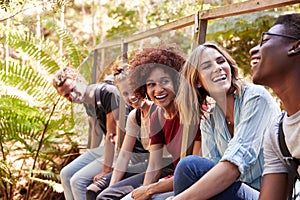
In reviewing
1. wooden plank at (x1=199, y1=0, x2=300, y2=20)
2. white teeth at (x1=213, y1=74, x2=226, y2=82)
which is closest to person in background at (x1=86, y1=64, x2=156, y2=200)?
wooden plank at (x1=199, y1=0, x2=300, y2=20)

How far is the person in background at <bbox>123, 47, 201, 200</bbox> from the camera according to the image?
2827mm

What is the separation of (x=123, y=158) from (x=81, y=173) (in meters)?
0.52

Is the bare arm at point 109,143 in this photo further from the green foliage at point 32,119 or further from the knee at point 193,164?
the knee at point 193,164

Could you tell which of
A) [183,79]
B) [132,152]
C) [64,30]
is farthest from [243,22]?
[183,79]

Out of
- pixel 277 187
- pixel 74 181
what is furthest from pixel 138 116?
pixel 277 187

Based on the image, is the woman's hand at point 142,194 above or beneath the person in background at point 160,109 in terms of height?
beneath

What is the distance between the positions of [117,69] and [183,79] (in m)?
1.15

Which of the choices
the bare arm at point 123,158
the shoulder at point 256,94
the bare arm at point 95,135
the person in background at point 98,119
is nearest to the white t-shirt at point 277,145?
the shoulder at point 256,94

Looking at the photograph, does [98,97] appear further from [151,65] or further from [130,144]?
[151,65]

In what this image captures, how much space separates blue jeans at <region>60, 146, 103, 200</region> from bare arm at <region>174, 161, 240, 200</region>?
187 centimetres

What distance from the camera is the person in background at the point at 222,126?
2.12m

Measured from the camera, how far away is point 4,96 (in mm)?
4930

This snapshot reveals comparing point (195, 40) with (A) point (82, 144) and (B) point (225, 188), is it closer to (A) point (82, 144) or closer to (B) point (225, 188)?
(B) point (225, 188)

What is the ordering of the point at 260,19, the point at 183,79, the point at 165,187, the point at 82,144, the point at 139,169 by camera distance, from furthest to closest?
the point at 260,19
the point at 82,144
the point at 139,169
the point at 165,187
the point at 183,79
